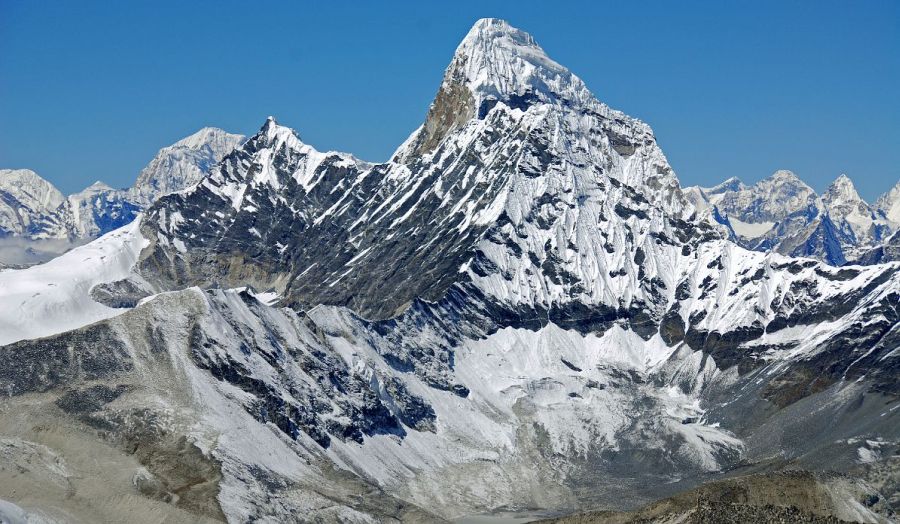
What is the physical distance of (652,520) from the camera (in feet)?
649

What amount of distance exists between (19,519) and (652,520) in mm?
83162

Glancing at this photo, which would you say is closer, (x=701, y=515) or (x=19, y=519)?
(x=701, y=515)

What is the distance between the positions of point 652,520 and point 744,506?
15.8m

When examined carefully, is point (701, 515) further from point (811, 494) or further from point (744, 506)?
point (811, 494)

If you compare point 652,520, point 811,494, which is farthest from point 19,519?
point 811,494

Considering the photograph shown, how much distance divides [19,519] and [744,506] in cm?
9385

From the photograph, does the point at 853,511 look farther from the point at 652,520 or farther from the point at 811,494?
the point at 652,520

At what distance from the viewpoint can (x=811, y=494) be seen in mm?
197375

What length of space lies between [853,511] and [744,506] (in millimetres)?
19268

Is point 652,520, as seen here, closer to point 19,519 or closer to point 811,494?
point 811,494

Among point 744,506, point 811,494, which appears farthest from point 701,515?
point 811,494

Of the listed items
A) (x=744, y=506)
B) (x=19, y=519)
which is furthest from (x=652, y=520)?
(x=19, y=519)

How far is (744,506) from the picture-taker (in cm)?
18588

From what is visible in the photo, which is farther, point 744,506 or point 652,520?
point 652,520
